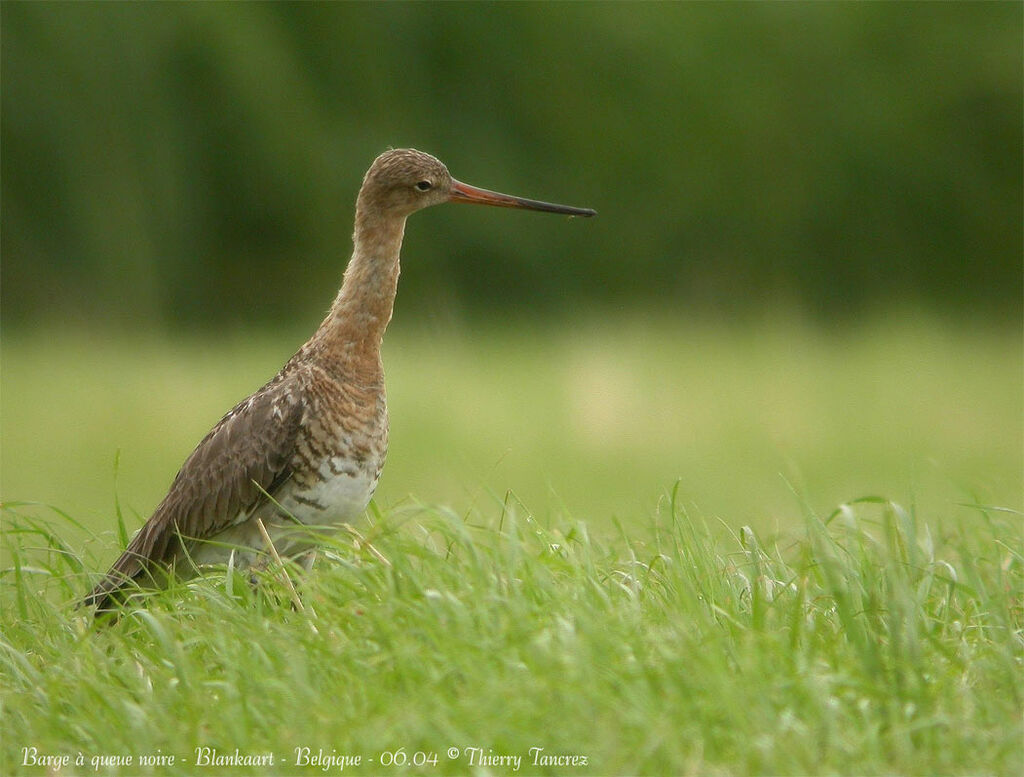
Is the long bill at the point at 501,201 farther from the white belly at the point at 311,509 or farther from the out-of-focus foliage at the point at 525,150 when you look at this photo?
the out-of-focus foliage at the point at 525,150

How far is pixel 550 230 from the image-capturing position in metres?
16.2

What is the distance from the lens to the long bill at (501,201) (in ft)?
17.4

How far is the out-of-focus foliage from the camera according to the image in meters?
13.7

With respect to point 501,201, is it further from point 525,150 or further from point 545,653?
point 525,150

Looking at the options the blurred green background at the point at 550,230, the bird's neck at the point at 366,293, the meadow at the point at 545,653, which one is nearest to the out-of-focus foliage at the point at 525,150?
the blurred green background at the point at 550,230

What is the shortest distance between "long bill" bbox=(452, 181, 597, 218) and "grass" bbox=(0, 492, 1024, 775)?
1.28 m

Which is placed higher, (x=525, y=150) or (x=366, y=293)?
(x=525, y=150)

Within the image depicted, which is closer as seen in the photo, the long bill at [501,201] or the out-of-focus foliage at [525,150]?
the long bill at [501,201]

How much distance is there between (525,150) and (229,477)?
442 inches

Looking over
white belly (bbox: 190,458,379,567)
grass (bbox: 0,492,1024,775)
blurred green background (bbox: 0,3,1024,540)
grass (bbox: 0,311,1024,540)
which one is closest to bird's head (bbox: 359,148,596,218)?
white belly (bbox: 190,458,379,567)

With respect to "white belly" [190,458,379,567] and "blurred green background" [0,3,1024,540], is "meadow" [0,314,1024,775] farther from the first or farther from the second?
"blurred green background" [0,3,1024,540]

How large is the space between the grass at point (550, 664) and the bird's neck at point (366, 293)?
3.08 ft

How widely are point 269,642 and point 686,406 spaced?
8.29m

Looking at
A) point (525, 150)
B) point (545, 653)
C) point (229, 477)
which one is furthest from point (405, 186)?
point (525, 150)
